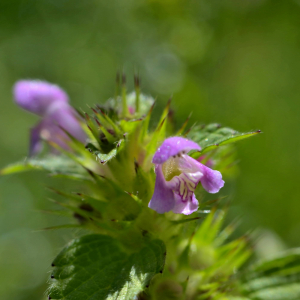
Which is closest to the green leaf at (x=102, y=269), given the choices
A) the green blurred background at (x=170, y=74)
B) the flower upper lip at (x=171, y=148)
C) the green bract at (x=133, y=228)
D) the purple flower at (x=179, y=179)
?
the green bract at (x=133, y=228)

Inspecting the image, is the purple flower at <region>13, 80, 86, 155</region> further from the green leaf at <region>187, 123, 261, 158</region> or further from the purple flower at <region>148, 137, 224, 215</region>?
the purple flower at <region>148, 137, 224, 215</region>

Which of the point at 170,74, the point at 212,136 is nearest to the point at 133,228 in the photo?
the point at 212,136

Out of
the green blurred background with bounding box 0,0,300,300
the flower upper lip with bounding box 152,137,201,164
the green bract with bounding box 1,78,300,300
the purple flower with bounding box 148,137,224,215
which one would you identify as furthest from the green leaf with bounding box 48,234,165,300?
the green blurred background with bounding box 0,0,300,300

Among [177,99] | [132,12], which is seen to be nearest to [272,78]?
[177,99]

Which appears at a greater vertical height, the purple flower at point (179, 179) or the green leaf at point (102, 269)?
the purple flower at point (179, 179)

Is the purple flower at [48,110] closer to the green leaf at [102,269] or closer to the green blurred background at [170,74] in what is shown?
the green leaf at [102,269]

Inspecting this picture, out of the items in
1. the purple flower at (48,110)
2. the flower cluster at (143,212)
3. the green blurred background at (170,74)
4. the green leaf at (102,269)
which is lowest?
the green leaf at (102,269)

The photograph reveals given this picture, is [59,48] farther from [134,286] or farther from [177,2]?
[134,286]
